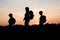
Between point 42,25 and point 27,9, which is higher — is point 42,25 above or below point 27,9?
below
